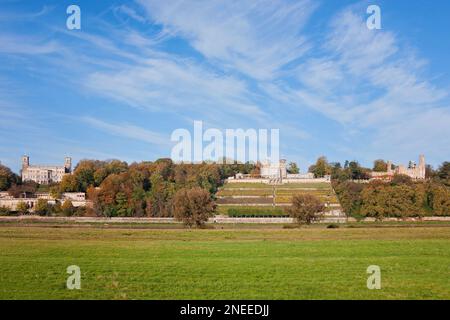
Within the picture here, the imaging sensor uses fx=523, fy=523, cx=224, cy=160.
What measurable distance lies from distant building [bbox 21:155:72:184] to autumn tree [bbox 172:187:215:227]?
433 feet

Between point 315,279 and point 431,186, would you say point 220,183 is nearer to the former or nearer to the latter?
point 431,186

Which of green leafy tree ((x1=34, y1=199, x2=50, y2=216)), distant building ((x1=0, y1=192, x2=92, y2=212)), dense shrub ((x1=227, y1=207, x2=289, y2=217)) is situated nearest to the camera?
dense shrub ((x1=227, y1=207, x2=289, y2=217))

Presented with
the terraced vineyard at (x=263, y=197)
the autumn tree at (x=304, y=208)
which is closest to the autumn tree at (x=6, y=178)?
the terraced vineyard at (x=263, y=197)

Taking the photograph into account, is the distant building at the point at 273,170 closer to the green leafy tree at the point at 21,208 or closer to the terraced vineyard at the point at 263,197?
the terraced vineyard at the point at 263,197

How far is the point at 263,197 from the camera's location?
13012 centimetres

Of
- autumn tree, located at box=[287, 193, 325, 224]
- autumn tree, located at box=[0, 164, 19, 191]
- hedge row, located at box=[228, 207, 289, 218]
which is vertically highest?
autumn tree, located at box=[0, 164, 19, 191]

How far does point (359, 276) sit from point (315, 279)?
1.81 metres

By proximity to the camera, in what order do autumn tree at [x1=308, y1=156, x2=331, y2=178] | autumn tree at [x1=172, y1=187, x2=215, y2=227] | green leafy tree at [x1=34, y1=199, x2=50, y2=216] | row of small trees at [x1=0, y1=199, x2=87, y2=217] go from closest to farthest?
autumn tree at [x1=172, y1=187, x2=215, y2=227] → row of small trees at [x1=0, y1=199, x2=87, y2=217] → green leafy tree at [x1=34, y1=199, x2=50, y2=216] → autumn tree at [x1=308, y1=156, x2=331, y2=178]

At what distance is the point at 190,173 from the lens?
146 meters

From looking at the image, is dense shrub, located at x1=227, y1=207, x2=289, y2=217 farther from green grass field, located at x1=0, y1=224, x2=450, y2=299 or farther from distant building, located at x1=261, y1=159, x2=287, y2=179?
green grass field, located at x1=0, y1=224, x2=450, y2=299

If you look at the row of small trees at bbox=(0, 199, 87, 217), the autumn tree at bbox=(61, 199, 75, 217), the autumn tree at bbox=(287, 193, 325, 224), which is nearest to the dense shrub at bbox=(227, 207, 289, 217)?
the row of small trees at bbox=(0, 199, 87, 217)

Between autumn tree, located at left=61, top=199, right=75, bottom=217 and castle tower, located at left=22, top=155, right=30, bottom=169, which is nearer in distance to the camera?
autumn tree, located at left=61, top=199, right=75, bottom=217

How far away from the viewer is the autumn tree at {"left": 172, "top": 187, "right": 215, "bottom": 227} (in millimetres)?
64062

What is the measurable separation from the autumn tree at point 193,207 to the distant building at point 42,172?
132037 mm
